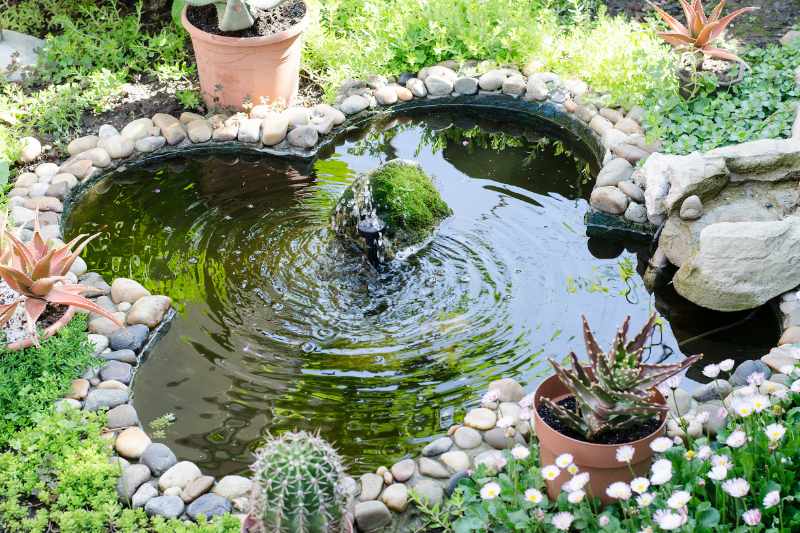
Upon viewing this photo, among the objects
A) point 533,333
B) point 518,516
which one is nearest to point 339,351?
point 533,333

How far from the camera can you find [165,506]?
11.8 feet

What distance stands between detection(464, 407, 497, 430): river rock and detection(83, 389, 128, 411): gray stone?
5.39 feet

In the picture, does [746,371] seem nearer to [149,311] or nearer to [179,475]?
[179,475]

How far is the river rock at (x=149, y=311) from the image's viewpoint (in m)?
4.67

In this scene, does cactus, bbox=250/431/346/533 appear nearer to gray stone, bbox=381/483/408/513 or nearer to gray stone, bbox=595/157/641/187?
gray stone, bbox=381/483/408/513

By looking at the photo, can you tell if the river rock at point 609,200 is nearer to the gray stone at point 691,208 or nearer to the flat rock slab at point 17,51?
the gray stone at point 691,208

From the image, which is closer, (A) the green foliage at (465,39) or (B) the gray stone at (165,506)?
(B) the gray stone at (165,506)

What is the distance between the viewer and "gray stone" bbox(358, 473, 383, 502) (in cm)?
362

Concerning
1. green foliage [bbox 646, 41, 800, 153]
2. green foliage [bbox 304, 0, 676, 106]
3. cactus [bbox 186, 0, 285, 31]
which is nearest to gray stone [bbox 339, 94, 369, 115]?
green foliage [bbox 304, 0, 676, 106]

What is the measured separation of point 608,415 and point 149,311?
2612 millimetres

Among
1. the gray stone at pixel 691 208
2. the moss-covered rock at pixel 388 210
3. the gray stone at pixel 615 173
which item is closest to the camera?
the gray stone at pixel 691 208

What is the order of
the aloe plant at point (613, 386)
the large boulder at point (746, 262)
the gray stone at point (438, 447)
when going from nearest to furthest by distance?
the aloe plant at point (613, 386) < the gray stone at point (438, 447) < the large boulder at point (746, 262)

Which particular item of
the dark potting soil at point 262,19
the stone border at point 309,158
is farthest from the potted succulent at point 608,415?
the dark potting soil at point 262,19

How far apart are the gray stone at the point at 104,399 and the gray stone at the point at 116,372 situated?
120 mm
